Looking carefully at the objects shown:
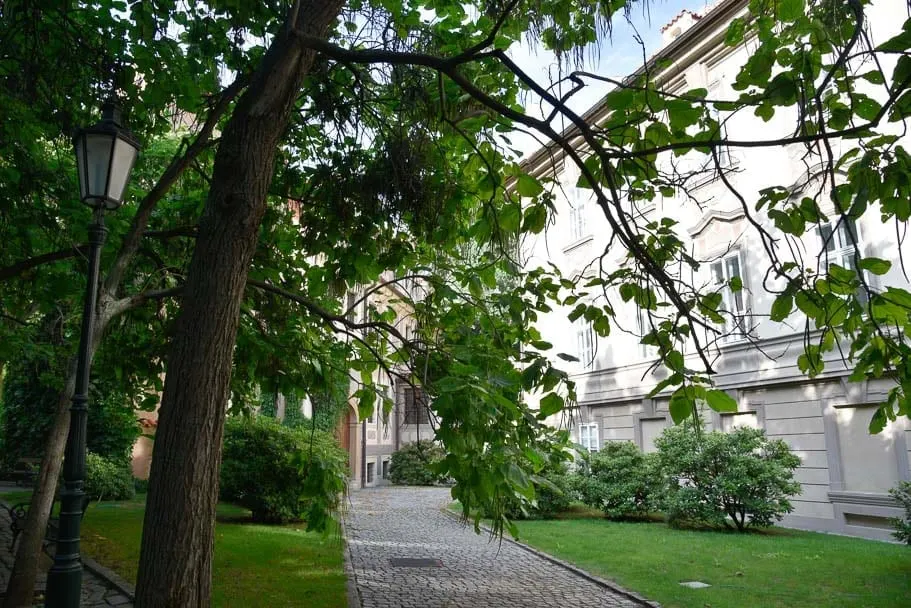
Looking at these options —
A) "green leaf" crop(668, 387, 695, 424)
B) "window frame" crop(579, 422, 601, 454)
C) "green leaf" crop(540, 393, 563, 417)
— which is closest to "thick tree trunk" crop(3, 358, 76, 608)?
"green leaf" crop(540, 393, 563, 417)

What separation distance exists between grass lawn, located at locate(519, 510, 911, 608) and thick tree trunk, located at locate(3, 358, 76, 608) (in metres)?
7.02

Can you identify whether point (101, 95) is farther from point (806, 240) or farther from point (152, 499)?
point (806, 240)

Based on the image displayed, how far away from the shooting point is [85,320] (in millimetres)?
4969

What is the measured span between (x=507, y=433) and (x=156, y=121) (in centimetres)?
546

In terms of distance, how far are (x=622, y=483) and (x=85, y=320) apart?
15270mm

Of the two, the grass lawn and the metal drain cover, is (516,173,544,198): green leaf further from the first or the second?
the metal drain cover

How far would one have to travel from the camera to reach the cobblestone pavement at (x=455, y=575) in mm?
8945

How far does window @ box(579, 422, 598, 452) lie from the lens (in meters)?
23.3

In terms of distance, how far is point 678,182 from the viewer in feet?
13.9

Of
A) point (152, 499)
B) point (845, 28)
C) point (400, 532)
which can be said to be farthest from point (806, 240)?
point (152, 499)

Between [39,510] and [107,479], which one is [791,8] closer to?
[39,510]

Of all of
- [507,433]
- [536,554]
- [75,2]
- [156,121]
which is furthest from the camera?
[536,554]

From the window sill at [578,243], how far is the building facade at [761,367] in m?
0.47

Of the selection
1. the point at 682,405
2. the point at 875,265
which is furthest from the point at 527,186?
the point at 875,265
